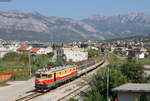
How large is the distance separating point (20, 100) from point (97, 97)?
1248cm

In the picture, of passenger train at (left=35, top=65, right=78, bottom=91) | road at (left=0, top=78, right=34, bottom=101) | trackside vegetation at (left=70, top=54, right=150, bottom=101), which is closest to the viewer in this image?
trackside vegetation at (left=70, top=54, right=150, bottom=101)

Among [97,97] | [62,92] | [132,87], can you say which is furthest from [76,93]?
[132,87]

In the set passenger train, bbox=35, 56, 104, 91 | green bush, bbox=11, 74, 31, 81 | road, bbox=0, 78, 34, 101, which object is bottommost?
green bush, bbox=11, 74, 31, 81

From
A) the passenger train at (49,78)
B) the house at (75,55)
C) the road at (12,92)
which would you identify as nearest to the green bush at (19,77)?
the road at (12,92)

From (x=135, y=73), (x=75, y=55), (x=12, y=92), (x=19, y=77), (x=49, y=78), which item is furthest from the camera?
(x=75, y=55)

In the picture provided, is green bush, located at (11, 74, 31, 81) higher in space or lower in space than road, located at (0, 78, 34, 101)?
lower

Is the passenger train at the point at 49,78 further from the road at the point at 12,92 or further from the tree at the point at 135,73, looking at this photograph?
the tree at the point at 135,73

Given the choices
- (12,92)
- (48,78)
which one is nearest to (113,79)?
(48,78)

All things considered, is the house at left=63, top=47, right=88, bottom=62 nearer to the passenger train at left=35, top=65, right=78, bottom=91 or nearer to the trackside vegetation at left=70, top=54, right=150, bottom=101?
the passenger train at left=35, top=65, right=78, bottom=91

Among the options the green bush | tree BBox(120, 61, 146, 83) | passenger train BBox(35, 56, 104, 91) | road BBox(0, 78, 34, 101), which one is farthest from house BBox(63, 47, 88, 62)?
tree BBox(120, 61, 146, 83)

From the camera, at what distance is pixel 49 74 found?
3925cm

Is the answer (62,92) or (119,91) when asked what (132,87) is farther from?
(62,92)

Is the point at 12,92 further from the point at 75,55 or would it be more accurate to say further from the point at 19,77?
the point at 75,55

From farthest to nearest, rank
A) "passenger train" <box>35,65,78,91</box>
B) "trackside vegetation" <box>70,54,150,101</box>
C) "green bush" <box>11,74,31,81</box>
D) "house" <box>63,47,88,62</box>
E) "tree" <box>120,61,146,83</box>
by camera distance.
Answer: "house" <box>63,47,88,62</box>, "green bush" <box>11,74,31,81</box>, "passenger train" <box>35,65,78,91</box>, "tree" <box>120,61,146,83</box>, "trackside vegetation" <box>70,54,150,101</box>
